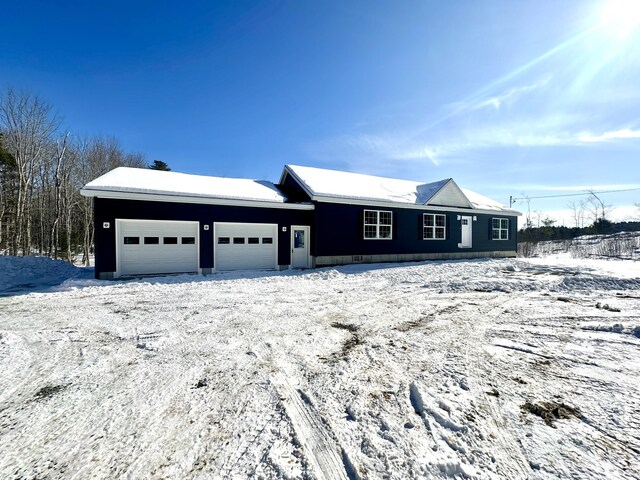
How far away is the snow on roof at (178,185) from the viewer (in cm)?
966

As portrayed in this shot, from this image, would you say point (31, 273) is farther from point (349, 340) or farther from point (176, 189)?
point (349, 340)

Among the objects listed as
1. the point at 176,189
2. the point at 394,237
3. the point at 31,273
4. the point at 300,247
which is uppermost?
the point at 176,189

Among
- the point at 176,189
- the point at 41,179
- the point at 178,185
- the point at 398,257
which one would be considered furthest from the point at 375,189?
the point at 41,179

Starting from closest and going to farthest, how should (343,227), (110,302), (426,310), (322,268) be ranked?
1. (426,310)
2. (110,302)
3. (322,268)
4. (343,227)

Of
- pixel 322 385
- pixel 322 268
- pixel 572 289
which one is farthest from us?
pixel 322 268

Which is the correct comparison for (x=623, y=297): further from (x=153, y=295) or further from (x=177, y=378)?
(x=153, y=295)

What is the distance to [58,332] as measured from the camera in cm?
455

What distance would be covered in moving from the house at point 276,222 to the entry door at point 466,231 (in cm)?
7

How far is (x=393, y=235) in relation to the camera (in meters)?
14.5

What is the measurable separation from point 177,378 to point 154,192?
846 cm

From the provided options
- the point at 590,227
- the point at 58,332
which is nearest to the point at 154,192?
the point at 58,332

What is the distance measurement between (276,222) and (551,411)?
10.6 m

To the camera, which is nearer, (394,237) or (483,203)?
(394,237)

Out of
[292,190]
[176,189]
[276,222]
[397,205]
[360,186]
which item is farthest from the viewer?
[360,186]
